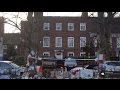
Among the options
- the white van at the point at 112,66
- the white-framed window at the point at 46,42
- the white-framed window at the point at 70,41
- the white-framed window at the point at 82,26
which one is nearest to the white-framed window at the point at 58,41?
the white-framed window at the point at 46,42

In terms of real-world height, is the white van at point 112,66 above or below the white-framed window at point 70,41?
below

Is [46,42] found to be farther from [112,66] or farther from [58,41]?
[112,66]

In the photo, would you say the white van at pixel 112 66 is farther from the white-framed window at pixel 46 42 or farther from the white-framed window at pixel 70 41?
the white-framed window at pixel 46 42

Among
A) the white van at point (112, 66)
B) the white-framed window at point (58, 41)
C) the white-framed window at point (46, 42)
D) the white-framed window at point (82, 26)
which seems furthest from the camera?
the white-framed window at point (58, 41)

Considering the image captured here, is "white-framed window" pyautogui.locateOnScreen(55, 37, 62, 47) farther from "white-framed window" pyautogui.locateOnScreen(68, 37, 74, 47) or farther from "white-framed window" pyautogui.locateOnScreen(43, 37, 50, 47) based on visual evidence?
"white-framed window" pyautogui.locateOnScreen(68, 37, 74, 47)

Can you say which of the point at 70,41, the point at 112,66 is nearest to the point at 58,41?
the point at 70,41

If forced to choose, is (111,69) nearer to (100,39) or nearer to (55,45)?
(100,39)

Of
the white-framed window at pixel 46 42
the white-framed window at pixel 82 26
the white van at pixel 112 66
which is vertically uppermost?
the white-framed window at pixel 82 26

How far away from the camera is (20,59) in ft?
98.7

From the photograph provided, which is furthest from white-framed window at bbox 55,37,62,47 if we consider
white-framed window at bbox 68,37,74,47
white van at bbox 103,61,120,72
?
white van at bbox 103,61,120,72

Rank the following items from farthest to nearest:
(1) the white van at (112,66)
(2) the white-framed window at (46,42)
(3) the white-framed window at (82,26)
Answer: (2) the white-framed window at (46,42) → (3) the white-framed window at (82,26) → (1) the white van at (112,66)

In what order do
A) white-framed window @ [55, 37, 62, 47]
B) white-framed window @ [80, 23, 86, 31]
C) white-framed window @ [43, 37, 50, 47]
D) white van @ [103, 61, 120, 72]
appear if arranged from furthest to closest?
white-framed window @ [55, 37, 62, 47] → white-framed window @ [43, 37, 50, 47] → white-framed window @ [80, 23, 86, 31] → white van @ [103, 61, 120, 72]
